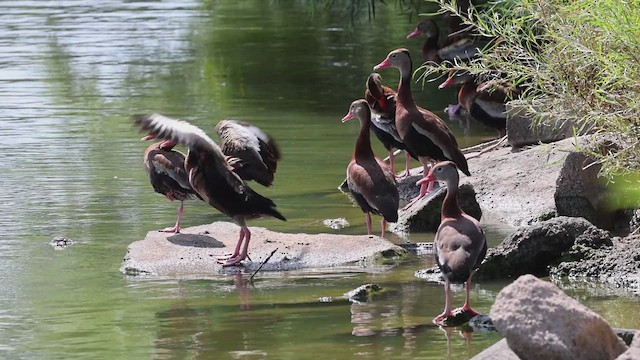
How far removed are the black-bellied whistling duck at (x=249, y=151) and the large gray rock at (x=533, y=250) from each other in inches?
90.9

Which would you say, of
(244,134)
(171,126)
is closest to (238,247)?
(171,126)

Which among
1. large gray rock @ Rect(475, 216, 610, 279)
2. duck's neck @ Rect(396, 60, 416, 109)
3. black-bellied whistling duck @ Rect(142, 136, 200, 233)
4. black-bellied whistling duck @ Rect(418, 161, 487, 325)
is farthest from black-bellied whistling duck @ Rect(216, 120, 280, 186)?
black-bellied whistling duck @ Rect(418, 161, 487, 325)

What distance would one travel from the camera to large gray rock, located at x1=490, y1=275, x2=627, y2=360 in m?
6.87

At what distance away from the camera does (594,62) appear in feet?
33.4

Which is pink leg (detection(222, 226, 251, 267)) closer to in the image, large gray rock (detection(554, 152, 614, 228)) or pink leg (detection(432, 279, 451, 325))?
pink leg (detection(432, 279, 451, 325))

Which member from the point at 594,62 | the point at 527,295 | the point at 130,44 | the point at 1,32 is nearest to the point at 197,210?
the point at 594,62

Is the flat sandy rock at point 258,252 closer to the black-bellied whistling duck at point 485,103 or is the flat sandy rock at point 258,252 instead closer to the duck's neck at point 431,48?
the black-bellied whistling duck at point 485,103

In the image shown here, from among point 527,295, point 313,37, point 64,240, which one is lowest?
point 313,37

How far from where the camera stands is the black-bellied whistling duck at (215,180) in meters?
10.6

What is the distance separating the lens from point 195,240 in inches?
447

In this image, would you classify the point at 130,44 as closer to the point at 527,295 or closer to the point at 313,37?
the point at 313,37

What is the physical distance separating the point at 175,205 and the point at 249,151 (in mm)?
1791

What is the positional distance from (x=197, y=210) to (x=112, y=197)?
925mm

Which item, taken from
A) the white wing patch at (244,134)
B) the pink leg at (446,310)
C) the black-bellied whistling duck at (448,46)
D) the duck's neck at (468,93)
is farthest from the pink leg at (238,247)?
the black-bellied whistling duck at (448,46)
